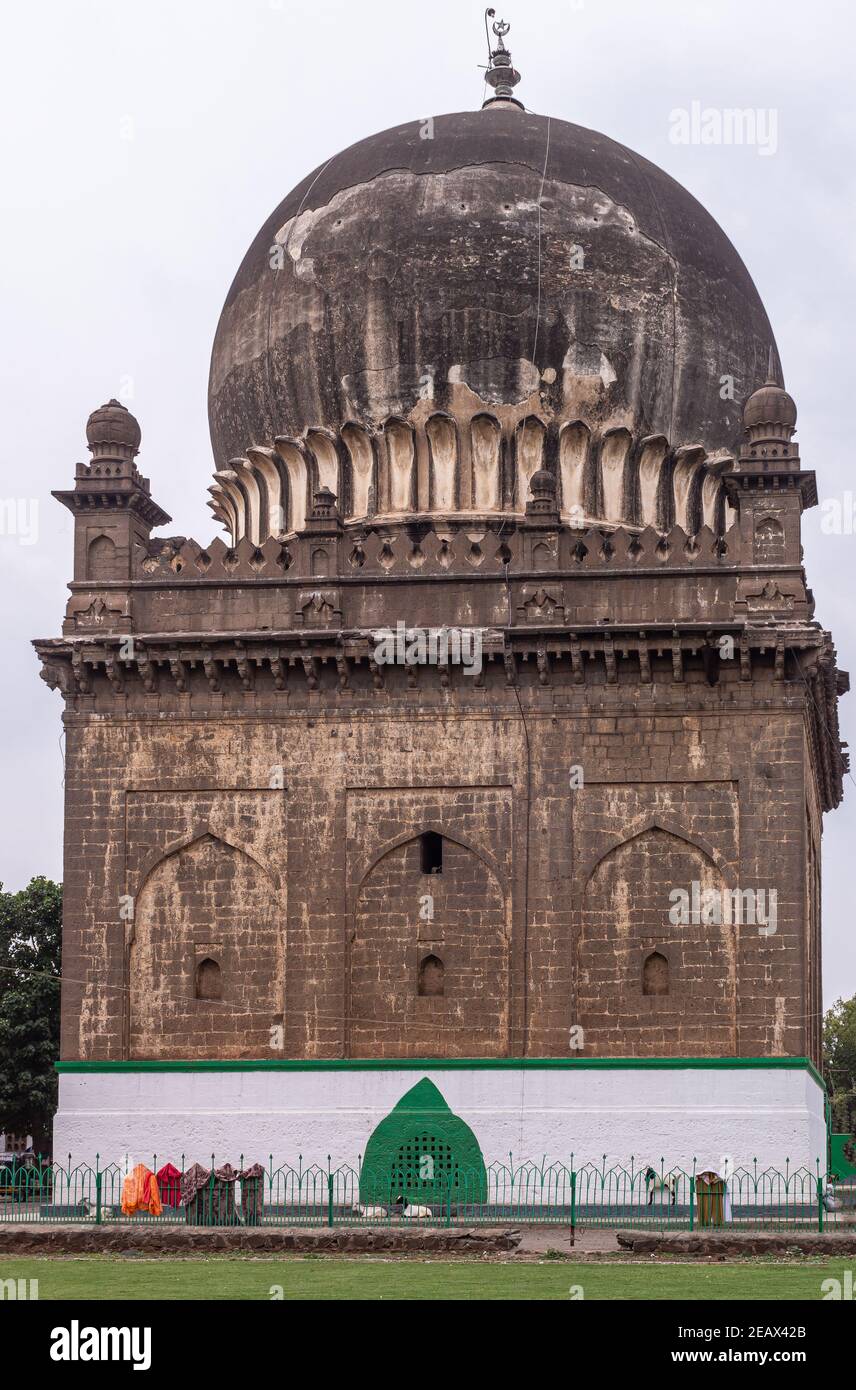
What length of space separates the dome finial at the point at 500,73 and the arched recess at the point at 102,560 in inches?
402

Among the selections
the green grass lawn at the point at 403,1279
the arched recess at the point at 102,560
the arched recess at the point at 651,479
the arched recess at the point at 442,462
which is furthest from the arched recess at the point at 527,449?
the green grass lawn at the point at 403,1279

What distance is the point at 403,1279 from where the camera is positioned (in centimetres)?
1617

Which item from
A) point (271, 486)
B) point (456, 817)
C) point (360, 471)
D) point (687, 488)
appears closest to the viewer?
point (456, 817)

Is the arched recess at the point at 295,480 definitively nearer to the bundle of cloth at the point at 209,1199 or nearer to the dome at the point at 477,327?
the dome at the point at 477,327

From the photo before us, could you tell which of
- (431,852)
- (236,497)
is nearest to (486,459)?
(236,497)

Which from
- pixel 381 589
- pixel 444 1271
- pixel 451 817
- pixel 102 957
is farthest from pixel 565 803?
→ pixel 444 1271

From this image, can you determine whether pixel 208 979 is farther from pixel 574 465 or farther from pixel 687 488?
pixel 687 488

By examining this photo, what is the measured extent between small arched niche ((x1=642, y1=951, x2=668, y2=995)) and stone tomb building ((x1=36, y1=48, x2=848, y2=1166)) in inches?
2.2

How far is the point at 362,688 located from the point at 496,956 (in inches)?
139

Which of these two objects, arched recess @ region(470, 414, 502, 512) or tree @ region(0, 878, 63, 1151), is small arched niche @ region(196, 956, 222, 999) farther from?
tree @ region(0, 878, 63, 1151)

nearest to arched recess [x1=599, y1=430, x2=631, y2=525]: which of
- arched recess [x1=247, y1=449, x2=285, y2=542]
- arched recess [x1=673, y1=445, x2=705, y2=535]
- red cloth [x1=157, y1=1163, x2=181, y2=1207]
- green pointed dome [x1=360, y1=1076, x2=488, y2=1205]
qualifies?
arched recess [x1=673, y1=445, x2=705, y2=535]

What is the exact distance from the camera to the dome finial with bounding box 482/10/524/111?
33156 mm

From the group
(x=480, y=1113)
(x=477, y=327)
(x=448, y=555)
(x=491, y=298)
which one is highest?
(x=491, y=298)

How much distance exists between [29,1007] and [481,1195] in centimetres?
1670
